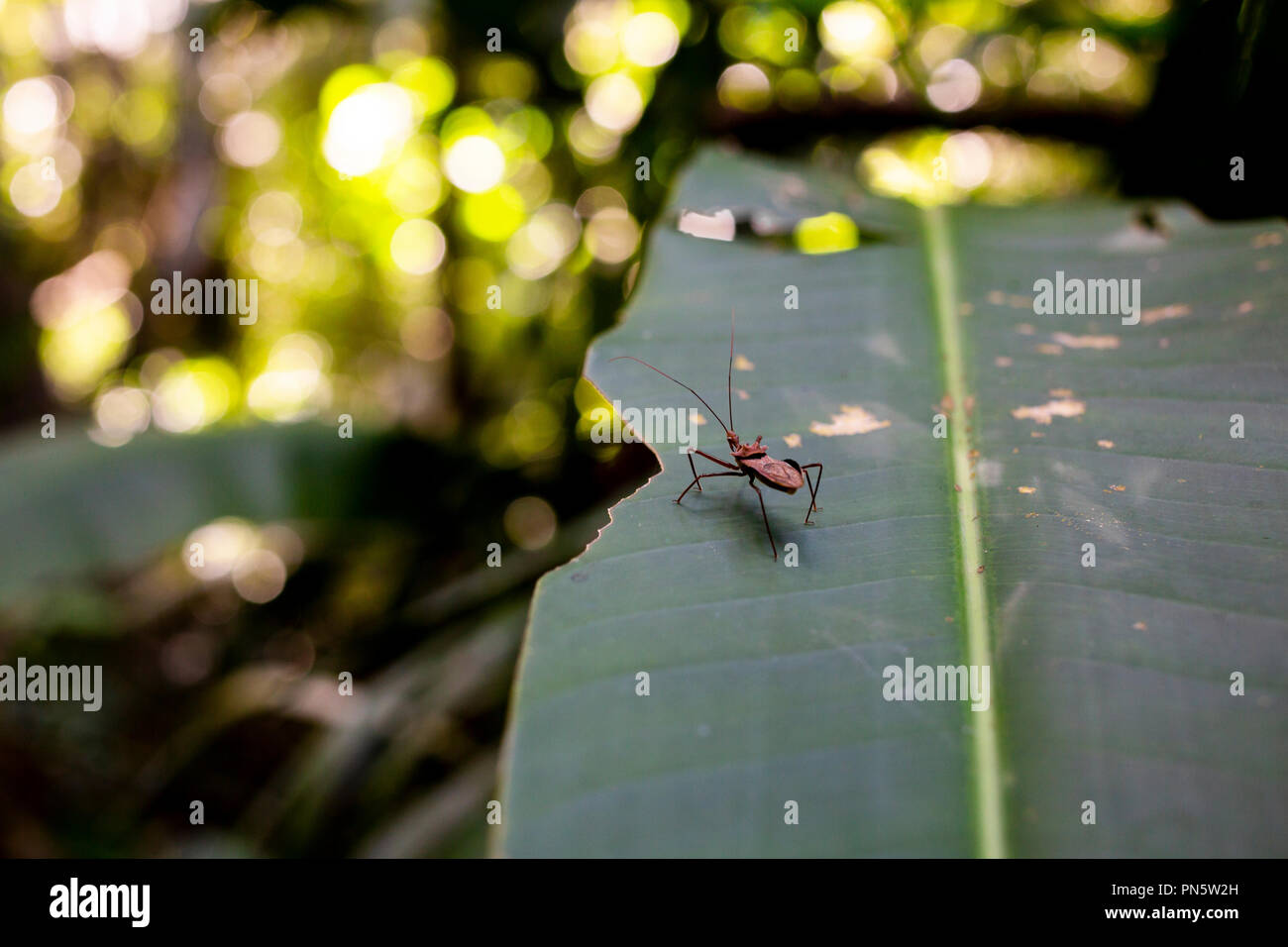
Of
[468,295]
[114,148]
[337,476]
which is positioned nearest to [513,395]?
[468,295]

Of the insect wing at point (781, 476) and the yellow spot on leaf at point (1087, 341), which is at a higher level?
the yellow spot on leaf at point (1087, 341)

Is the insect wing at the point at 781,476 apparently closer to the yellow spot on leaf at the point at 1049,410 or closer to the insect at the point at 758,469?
the insect at the point at 758,469
